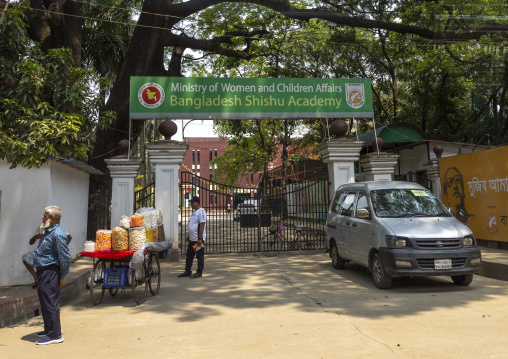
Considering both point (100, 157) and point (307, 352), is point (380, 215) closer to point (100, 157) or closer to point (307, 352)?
point (307, 352)

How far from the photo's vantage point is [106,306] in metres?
6.61

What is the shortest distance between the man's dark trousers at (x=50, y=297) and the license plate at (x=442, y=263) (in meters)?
5.59

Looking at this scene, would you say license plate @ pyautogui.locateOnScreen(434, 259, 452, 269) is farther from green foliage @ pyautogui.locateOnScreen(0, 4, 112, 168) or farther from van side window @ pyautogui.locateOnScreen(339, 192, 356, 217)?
green foliage @ pyautogui.locateOnScreen(0, 4, 112, 168)

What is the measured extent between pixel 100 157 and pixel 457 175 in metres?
11.3

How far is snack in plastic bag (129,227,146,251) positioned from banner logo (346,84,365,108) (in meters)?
7.87

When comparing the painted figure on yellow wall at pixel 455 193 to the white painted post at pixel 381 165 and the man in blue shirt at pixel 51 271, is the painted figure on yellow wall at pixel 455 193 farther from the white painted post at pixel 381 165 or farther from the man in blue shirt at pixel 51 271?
the man in blue shirt at pixel 51 271

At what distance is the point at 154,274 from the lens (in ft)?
23.8

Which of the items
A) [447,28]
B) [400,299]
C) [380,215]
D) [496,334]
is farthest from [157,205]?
[447,28]

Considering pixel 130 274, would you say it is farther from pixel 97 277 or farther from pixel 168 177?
pixel 168 177

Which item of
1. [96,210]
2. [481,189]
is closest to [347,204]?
[481,189]

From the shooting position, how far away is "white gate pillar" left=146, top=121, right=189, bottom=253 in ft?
36.6

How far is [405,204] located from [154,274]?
16.2 ft

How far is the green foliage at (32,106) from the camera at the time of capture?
18.8 feet

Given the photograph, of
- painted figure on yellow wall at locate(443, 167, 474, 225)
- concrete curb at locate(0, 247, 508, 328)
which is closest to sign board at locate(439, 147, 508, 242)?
painted figure on yellow wall at locate(443, 167, 474, 225)
